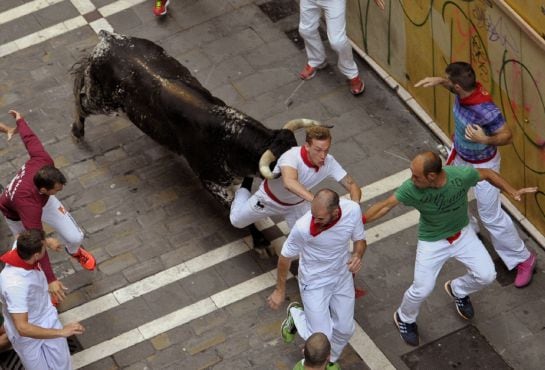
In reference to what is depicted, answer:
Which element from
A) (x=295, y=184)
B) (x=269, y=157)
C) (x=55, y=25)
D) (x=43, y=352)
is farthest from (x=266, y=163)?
(x=55, y=25)

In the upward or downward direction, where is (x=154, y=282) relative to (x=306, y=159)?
downward

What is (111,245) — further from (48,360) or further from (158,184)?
(48,360)

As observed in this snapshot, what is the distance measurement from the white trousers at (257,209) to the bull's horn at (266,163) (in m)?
0.33

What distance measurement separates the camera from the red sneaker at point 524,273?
37.8 ft

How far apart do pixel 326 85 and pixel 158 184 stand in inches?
91.6

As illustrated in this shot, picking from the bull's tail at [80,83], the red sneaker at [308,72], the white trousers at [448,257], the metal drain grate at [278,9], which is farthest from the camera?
the metal drain grate at [278,9]

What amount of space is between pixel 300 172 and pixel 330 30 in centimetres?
320

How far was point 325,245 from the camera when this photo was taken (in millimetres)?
9961

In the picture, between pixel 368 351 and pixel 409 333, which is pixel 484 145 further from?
pixel 368 351

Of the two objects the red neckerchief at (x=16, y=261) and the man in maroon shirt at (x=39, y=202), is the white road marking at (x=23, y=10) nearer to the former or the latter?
the man in maroon shirt at (x=39, y=202)

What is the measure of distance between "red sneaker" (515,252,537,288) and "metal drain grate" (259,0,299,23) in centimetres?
492

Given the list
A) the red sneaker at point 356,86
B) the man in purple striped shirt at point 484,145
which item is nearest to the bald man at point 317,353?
the man in purple striped shirt at point 484,145

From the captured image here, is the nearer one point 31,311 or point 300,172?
point 31,311

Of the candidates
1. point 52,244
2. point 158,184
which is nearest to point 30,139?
point 52,244
